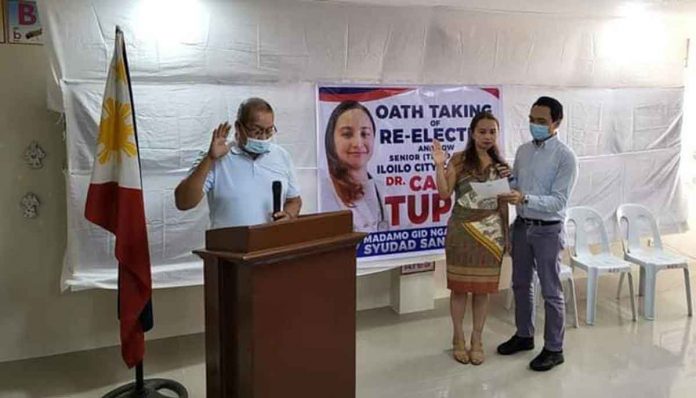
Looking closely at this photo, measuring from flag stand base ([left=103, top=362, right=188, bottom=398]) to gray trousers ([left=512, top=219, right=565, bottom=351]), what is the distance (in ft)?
6.51

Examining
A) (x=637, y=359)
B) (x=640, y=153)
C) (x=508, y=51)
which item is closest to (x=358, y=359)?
(x=637, y=359)

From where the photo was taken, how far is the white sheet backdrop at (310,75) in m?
3.44

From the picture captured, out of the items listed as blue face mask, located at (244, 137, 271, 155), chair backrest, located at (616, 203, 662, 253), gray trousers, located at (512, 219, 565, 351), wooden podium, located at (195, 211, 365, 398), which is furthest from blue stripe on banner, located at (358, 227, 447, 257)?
wooden podium, located at (195, 211, 365, 398)

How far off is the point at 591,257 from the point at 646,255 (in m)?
0.44

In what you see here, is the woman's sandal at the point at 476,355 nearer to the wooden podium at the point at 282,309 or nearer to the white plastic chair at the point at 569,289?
the white plastic chair at the point at 569,289

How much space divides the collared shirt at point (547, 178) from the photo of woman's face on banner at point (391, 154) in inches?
31.7

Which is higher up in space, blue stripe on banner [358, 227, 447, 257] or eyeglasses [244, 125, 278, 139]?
eyeglasses [244, 125, 278, 139]

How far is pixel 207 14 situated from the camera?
3.63 metres

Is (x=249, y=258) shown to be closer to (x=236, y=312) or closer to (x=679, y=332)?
(x=236, y=312)

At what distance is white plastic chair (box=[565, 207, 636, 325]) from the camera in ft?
14.5

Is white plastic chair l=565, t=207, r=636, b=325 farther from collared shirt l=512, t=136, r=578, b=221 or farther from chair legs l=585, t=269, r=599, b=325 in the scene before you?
collared shirt l=512, t=136, r=578, b=221

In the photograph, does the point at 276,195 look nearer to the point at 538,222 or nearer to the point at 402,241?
the point at 538,222

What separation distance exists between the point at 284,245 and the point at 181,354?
2047 mm

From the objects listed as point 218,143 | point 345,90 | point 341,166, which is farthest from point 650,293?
point 218,143
